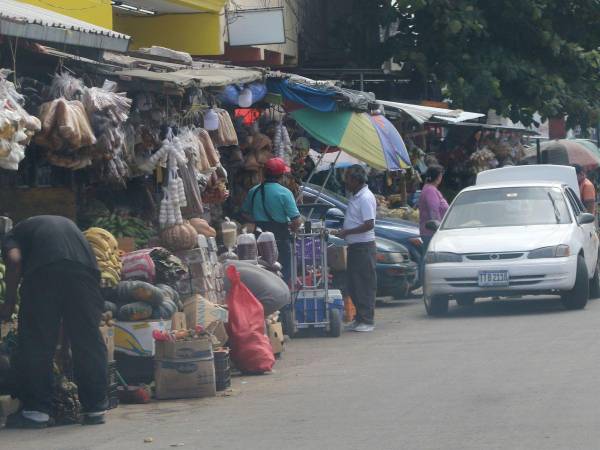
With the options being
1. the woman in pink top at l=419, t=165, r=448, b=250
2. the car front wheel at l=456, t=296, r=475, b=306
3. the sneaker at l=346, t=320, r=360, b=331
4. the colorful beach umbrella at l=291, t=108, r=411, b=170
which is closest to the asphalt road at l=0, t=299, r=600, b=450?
the sneaker at l=346, t=320, r=360, b=331

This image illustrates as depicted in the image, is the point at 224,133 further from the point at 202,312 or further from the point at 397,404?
the point at 397,404

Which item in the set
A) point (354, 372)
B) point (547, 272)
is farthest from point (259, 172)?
point (354, 372)

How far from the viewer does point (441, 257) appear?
15789 mm

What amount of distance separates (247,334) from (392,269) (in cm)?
596

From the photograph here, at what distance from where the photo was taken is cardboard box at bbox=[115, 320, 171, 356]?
10.7m

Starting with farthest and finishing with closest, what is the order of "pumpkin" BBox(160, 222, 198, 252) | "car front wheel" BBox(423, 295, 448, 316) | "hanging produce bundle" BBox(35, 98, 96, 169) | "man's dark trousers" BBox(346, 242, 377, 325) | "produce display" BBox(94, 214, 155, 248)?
"car front wheel" BBox(423, 295, 448, 316), "man's dark trousers" BBox(346, 242, 377, 325), "produce display" BBox(94, 214, 155, 248), "pumpkin" BBox(160, 222, 198, 252), "hanging produce bundle" BBox(35, 98, 96, 169)

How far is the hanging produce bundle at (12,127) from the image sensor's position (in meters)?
9.49

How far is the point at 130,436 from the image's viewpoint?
29.0 feet

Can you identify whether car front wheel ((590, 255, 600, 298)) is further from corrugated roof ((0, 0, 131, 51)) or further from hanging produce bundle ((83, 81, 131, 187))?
corrugated roof ((0, 0, 131, 51))

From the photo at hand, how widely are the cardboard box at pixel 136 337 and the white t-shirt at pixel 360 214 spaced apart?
4.35m

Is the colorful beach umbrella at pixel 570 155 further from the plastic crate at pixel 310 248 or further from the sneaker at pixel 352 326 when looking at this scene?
the plastic crate at pixel 310 248

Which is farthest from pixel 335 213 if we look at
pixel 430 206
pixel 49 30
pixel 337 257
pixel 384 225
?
pixel 49 30

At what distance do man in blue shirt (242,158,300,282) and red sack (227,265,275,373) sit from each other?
2275 millimetres

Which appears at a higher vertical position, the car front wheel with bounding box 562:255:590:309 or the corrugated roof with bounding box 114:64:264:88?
the corrugated roof with bounding box 114:64:264:88
